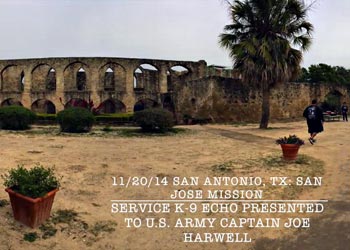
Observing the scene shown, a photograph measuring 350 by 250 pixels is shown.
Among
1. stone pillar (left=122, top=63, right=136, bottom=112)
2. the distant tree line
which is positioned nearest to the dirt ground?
stone pillar (left=122, top=63, right=136, bottom=112)

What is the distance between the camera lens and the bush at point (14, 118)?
45.0 feet

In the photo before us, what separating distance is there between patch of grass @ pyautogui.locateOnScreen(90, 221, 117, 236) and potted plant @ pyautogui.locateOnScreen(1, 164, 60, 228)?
652 millimetres

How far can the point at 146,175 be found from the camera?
6910mm

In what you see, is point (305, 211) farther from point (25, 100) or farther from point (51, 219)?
point (25, 100)

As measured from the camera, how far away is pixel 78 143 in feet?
34.3

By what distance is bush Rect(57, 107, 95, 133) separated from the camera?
43.1 feet

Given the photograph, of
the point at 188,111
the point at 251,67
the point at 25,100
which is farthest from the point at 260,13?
the point at 25,100

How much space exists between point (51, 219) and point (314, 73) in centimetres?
3582

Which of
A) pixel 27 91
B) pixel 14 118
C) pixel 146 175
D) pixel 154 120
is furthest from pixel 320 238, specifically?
pixel 27 91

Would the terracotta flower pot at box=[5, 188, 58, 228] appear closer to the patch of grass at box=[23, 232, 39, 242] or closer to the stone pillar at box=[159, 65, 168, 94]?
the patch of grass at box=[23, 232, 39, 242]

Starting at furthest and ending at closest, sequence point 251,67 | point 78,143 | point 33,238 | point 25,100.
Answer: point 25,100 → point 251,67 → point 78,143 → point 33,238

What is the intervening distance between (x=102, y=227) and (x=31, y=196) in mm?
1059

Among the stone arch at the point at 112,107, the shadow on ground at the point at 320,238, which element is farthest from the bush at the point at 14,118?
the stone arch at the point at 112,107

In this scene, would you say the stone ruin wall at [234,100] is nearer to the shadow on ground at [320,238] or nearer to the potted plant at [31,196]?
the shadow on ground at [320,238]
